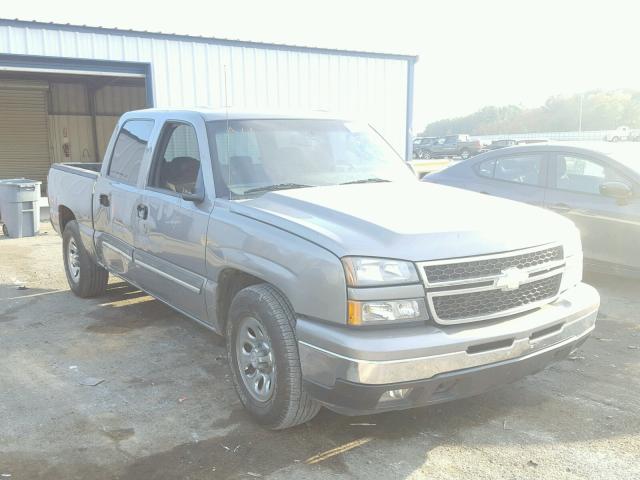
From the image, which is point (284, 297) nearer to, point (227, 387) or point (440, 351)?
point (440, 351)

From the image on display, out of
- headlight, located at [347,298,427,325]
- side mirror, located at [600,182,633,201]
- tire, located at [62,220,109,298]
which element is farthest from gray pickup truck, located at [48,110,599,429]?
side mirror, located at [600,182,633,201]

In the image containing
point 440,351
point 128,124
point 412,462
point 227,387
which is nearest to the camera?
point 440,351

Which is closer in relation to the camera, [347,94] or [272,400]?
[272,400]

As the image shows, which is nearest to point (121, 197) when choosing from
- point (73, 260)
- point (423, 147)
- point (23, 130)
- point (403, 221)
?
point (73, 260)

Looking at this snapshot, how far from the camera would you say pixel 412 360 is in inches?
112

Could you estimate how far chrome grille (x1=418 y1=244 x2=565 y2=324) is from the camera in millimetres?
2986

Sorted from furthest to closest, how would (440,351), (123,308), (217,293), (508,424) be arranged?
1. (123,308)
2. (217,293)
3. (508,424)
4. (440,351)

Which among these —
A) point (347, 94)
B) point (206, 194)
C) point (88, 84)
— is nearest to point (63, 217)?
point (206, 194)

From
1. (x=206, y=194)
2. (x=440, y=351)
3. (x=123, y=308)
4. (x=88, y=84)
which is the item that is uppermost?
(x=88, y=84)

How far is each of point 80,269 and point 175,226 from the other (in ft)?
8.75

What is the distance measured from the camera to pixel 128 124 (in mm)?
5543

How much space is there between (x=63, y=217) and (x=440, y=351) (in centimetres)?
543

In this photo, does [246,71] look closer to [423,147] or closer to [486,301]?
[486,301]

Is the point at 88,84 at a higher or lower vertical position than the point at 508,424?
higher
